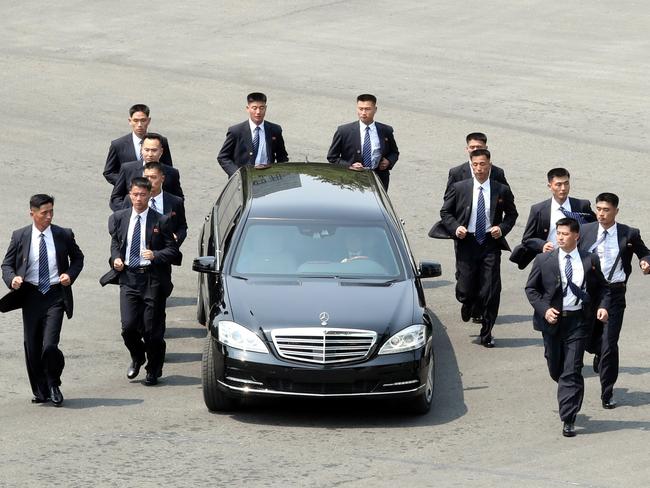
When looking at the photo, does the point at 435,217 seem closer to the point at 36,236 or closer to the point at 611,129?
the point at 611,129

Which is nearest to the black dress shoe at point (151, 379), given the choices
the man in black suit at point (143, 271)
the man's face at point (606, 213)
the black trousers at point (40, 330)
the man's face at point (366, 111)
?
the man in black suit at point (143, 271)

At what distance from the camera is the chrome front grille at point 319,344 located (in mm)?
12805

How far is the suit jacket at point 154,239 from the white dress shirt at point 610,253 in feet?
12.6

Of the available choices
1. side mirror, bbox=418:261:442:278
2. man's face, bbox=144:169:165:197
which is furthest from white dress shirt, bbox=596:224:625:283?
man's face, bbox=144:169:165:197

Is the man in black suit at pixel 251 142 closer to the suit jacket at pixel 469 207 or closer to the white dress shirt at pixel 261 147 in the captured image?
the white dress shirt at pixel 261 147

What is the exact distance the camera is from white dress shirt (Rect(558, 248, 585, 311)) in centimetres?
1284

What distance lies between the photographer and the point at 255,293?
1340 centimetres

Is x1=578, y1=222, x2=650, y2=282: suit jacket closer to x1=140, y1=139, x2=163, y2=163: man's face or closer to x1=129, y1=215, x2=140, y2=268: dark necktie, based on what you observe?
x1=129, y1=215, x2=140, y2=268: dark necktie

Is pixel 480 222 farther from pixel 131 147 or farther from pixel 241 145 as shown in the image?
pixel 131 147

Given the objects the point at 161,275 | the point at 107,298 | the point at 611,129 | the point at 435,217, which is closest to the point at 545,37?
the point at 611,129

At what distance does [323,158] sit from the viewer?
22547 mm

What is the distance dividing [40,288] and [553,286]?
174 inches

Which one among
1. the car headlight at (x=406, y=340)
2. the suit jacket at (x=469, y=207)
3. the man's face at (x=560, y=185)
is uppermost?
the man's face at (x=560, y=185)

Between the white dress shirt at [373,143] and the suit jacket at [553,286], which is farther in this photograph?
the white dress shirt at [373,143]
